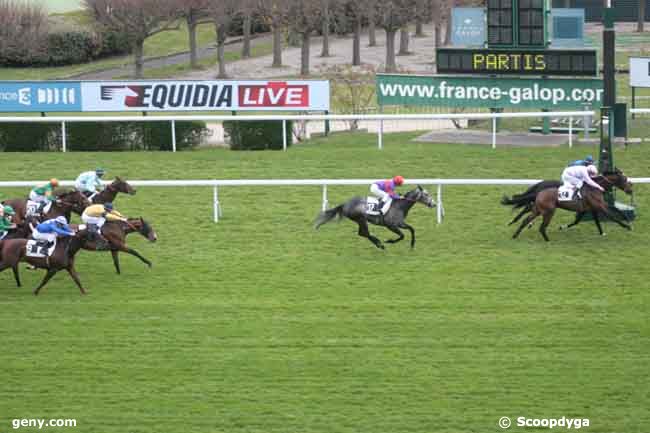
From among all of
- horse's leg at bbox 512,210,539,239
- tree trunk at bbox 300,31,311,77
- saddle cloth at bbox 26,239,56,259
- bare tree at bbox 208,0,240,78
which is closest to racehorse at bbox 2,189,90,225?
saddle cloth at bbox 26,239,56,259

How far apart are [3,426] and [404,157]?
9450mm

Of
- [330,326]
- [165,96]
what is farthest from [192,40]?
[330,326]

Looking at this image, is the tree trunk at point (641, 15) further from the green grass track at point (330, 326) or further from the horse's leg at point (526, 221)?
the horse's leg at point (526, 221)

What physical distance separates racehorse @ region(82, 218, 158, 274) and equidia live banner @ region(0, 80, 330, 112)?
6807mm

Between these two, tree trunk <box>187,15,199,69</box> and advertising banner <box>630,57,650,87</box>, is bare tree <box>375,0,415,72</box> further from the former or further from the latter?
advertising banner <box>630,57,650,87</box>

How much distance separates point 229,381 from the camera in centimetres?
884

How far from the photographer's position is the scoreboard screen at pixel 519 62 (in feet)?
59.7

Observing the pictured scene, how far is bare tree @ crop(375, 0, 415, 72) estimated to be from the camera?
31.3 metres

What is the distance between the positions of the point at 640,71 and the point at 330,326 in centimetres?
1093

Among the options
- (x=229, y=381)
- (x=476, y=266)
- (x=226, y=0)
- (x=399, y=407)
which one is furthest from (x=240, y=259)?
(x=226, y=0)

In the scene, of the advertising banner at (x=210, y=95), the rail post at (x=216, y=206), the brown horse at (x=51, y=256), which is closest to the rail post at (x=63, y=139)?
the advertising banner at (x=210, y=95)

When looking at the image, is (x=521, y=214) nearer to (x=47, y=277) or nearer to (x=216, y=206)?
(x=216, y=206)

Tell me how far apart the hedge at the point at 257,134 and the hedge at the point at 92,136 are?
76 centimetres

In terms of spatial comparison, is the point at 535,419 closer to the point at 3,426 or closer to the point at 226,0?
the point at 3,426
